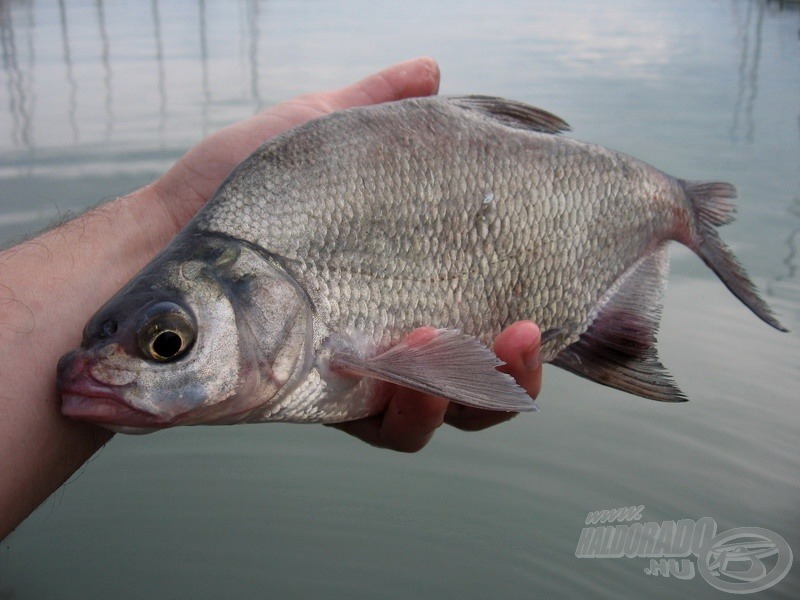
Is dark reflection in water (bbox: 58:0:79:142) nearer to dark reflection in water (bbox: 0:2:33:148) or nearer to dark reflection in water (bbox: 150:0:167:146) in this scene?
dark reflection in water (bbox: 0:2:33:148)

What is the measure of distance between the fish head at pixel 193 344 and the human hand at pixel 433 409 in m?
0.41

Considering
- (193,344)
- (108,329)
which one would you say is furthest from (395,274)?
(108,329)

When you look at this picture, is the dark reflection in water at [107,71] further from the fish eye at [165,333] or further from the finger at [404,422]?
the fish eye at [165,333]

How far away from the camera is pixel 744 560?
11.8 ft

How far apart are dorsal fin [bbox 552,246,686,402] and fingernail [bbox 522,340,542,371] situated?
0.62ft

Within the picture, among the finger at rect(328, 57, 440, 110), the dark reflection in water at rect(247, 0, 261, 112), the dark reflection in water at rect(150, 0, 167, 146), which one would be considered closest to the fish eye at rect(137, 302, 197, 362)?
the finger at rect(328, 57, 440, 110)

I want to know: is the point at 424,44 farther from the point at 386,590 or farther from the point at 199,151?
the point at 386,590

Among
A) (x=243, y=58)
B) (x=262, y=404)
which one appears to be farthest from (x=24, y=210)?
(x=243, y=58)

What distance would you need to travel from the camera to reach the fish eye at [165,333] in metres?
2.07

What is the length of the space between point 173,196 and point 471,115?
1.51 meters

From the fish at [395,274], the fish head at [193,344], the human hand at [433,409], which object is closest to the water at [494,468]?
the human hand at [433,409]

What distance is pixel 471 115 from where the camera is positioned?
277cm

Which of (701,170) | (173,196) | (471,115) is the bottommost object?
(701,170)

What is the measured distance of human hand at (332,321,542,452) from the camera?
8.63 ft
